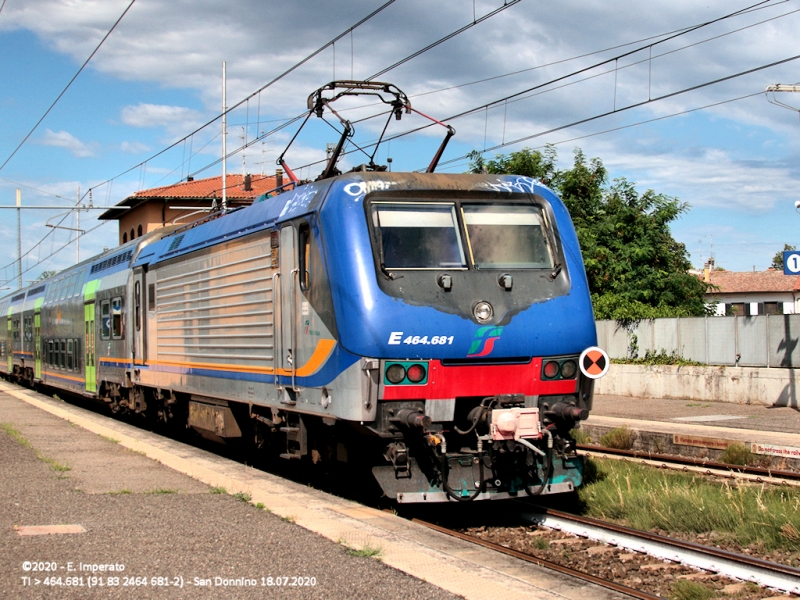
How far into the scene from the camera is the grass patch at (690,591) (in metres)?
6.15

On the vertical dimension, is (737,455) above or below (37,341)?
below

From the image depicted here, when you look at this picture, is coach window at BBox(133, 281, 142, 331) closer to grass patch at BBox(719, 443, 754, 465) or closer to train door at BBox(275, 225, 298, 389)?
train door at BBox(275, 225, 298, 389)

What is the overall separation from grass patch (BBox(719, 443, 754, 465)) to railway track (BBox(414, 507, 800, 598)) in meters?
4.04

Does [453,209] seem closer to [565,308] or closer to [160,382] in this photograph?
[565,308]

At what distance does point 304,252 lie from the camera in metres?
8.91

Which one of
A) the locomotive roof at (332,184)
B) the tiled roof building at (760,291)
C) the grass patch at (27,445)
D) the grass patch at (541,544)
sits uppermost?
the tiled roof building at (760,291)

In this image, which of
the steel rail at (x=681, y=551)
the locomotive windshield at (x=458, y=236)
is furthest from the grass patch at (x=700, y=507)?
the locomotive windshield at (x=458, y=236)

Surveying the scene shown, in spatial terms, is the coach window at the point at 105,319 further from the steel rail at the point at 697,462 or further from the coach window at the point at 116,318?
the steel rail at the point at 697,462

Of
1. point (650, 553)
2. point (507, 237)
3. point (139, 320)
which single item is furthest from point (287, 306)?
point (139, 320)

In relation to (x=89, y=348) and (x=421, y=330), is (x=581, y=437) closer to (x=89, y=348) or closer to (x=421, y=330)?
(x=421, y=330)

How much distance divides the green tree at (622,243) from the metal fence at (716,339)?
136cm

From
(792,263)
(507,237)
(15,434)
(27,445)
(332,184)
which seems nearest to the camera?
(332,184)

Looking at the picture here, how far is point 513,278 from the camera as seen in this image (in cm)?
846

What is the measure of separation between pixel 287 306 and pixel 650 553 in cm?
418
